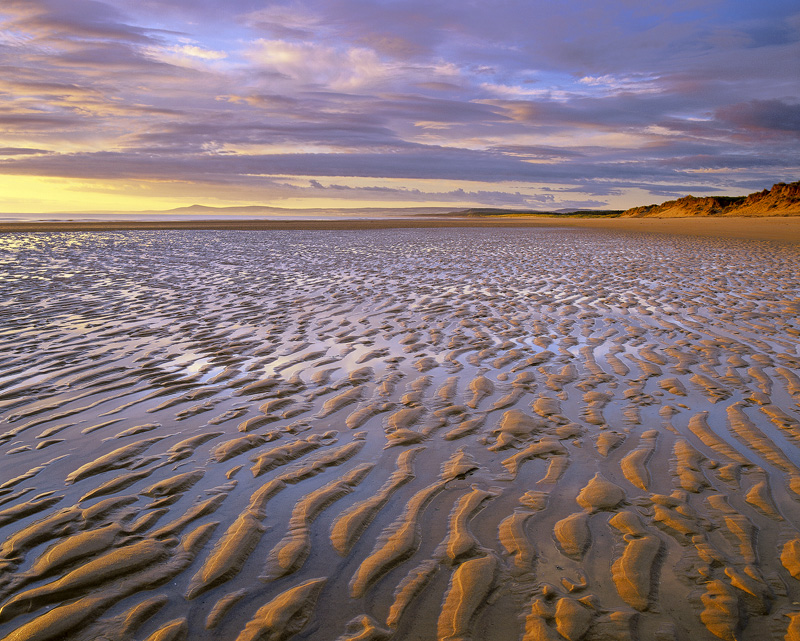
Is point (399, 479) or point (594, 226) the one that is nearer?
point (399, 479)

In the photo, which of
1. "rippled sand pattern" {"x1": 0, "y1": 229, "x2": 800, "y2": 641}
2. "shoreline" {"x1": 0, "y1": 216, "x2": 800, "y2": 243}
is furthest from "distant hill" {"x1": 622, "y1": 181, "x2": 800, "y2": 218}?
"rippled sand pattern" {"x1": 0, "y1": 229, "x2": 800, "y2": 641}

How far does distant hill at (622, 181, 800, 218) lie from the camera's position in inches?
2648

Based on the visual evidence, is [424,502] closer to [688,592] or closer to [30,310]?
[688,592]

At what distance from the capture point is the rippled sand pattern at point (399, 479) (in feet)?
7.66

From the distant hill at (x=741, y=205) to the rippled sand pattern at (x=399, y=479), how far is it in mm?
69946

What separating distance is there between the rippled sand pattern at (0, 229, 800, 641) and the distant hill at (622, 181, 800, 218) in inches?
2754

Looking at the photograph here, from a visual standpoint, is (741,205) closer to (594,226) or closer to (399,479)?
(594,226)

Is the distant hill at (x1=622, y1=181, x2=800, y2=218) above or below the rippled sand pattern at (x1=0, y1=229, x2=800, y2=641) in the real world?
Result: above

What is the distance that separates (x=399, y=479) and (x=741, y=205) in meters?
88.3

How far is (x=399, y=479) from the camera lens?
137 inches

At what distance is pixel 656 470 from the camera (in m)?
3.57

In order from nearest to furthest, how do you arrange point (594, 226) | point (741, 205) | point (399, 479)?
point (399, 479) → point (594, 226) → point (741, 205)

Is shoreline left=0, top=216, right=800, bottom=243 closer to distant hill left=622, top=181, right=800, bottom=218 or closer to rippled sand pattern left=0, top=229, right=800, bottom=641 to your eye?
distant hill left=622, top=181, right=800, bottom=218

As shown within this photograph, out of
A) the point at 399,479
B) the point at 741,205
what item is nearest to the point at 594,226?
the point at 741,205
